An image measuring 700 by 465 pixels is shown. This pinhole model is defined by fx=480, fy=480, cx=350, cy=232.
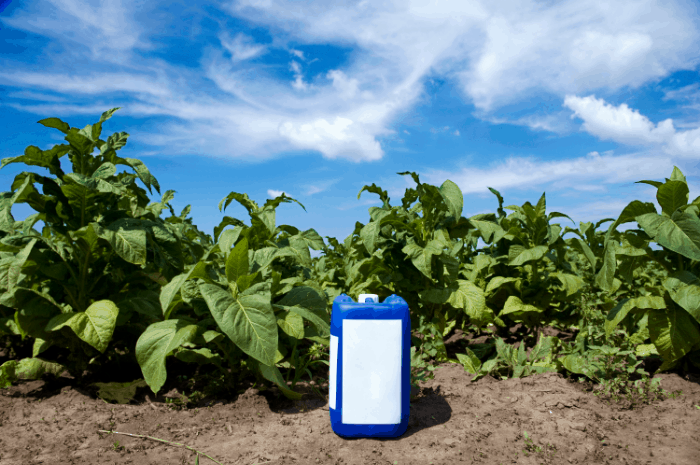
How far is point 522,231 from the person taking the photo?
4.82 metres

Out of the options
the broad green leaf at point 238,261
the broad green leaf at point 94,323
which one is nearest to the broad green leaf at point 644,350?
the broad green leaf at point 238,261

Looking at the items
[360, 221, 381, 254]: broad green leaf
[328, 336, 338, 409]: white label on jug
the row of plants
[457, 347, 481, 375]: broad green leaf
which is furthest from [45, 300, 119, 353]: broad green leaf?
[457, 347, 481, 375]: broad green leaf

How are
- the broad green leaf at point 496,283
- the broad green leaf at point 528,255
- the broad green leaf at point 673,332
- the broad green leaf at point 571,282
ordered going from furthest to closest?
the broad green leaf at point 496,283, the broad green leaf at point 571,282, the broad green leaf at point 528,255, the broad green leaf at point 673,332

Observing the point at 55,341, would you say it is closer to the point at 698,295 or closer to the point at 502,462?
the point at 502,462

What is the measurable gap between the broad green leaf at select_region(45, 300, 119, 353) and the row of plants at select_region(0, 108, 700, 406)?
11 mm

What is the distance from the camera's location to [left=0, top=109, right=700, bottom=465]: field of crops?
110 inches

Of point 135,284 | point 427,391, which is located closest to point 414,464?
point 427,391

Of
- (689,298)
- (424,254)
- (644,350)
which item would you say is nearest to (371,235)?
(424,254)

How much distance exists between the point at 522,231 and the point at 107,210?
3774mm

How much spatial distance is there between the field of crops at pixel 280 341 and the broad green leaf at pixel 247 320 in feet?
0.04

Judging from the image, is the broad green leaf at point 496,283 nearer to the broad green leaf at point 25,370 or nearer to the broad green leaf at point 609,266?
the broad green leaf at point 609,266

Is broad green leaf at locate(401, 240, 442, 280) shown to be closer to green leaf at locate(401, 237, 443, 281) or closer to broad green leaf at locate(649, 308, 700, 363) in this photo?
green leaf at locate(401, 237, 443, 281)

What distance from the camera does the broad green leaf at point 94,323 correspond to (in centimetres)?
323

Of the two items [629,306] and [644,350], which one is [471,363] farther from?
[644,350]
